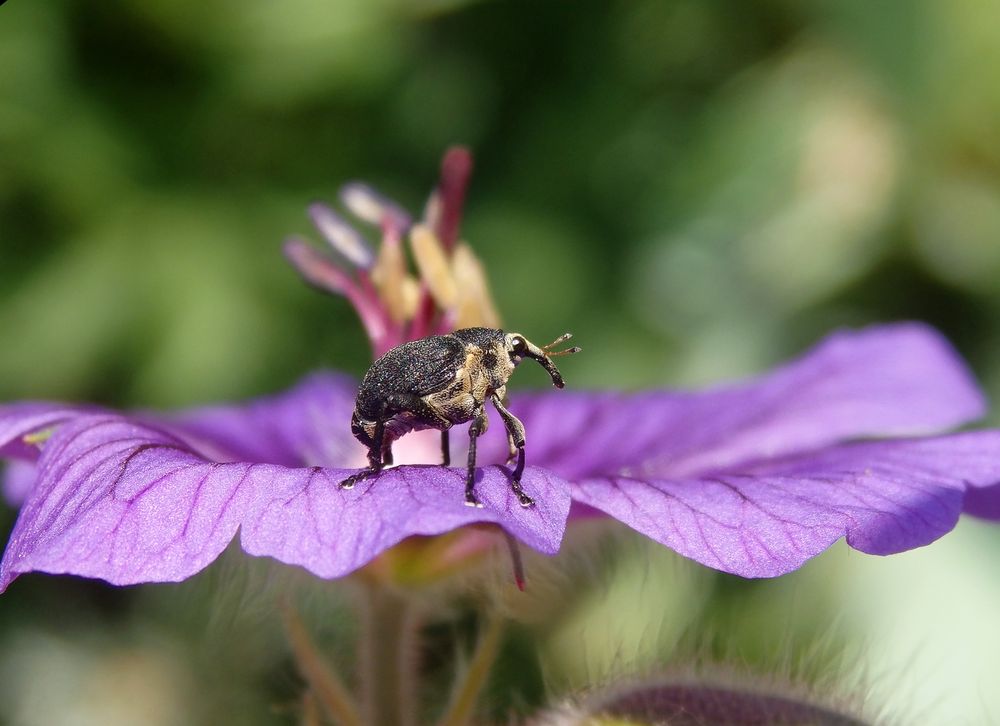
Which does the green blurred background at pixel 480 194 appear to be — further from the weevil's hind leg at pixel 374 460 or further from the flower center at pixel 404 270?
the weevil's hind leg at pixel 374 460

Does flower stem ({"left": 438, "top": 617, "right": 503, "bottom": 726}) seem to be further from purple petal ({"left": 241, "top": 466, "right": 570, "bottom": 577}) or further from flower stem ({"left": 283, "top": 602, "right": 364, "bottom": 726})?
purple petal ({"left": 241, "top": 466, "right": 570, "bottom": 577})

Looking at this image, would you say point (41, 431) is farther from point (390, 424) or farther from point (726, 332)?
point (726, 332)

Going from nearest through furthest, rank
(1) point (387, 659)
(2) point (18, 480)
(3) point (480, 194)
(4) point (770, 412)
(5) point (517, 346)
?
(5) point (517, 346), (1) point (387, 659), (4) point (770, 412), (2) point (18, 480), (3) point (480, 194)

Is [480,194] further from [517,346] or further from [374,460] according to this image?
[374,460]

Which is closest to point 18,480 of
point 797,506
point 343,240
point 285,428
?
point 285,428

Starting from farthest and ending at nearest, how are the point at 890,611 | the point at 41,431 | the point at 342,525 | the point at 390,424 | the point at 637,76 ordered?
1. the point at 637,76
2. the point at 890,611
3. the point at 41,431
4. the point at 390,424
5. the point at 342,525

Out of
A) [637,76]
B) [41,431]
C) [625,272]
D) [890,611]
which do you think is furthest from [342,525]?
[637,76]
